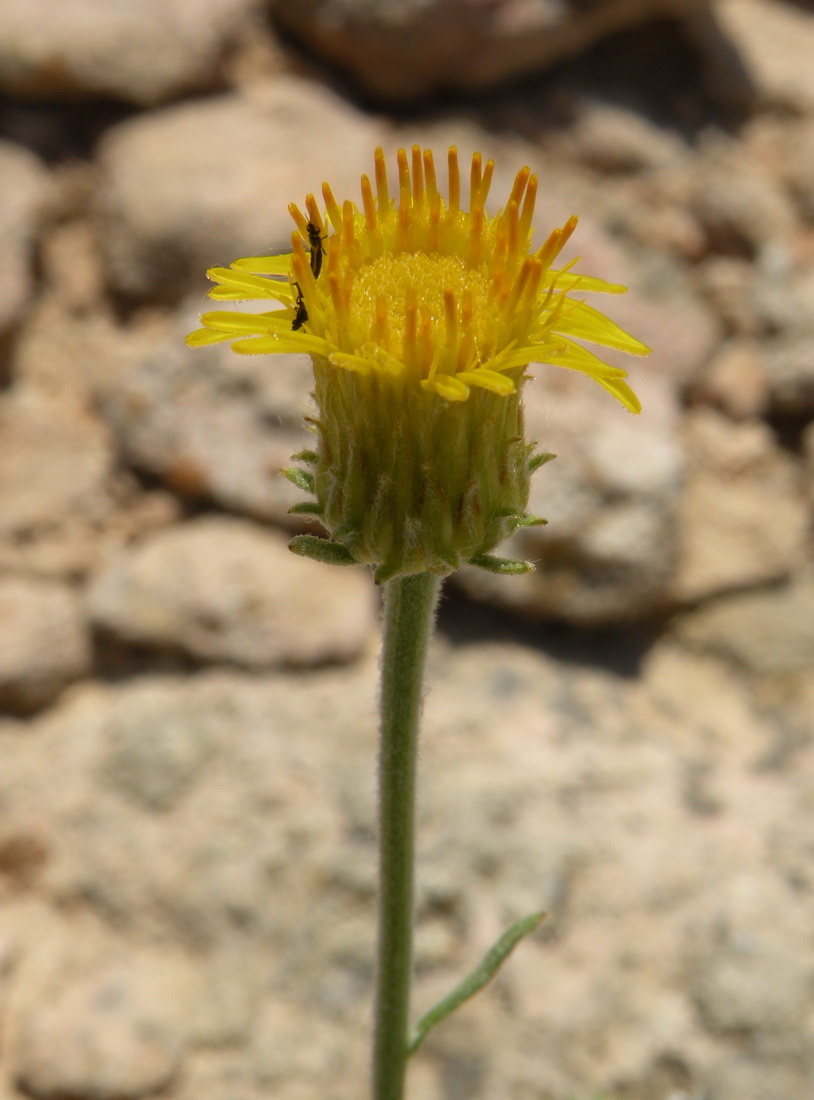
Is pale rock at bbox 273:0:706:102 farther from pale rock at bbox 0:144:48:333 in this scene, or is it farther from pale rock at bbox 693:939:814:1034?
pale rock at bbox 693:939:814:1034

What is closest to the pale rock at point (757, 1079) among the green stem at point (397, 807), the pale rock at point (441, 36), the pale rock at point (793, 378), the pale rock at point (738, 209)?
the green stem at point (397, 807)

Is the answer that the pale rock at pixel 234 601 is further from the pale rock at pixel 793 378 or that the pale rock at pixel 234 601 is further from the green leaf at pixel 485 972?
the pale rock at pixel 793 378

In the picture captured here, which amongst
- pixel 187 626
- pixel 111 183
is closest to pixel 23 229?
pixel 111 183

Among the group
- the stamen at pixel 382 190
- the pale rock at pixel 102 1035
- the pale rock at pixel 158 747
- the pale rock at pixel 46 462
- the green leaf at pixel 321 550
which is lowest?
the pale rock at pixel 102 1035

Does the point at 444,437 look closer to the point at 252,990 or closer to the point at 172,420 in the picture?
the point at 252,990

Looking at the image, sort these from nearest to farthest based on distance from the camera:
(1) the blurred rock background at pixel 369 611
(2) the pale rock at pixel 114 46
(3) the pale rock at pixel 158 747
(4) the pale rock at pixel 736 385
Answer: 1. (1) the blurred rock background at pixel 369 611
2. (3) the pale rock at pixel 158 747
3. (2) the pale rock at pixel 114 46
4. (4) the pale rock at pixel 736 385

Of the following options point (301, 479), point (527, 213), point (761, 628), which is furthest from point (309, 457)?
point (761, 628)
